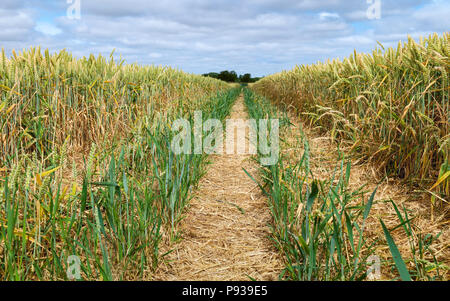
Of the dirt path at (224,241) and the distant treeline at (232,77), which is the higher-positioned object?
the distant treeline at (232,77)

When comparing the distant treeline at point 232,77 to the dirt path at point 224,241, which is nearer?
the dirt path at point 224,241

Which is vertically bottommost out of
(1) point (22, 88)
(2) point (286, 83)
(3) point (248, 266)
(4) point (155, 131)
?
(3) point (248, 266)

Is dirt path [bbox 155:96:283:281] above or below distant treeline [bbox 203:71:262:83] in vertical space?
below

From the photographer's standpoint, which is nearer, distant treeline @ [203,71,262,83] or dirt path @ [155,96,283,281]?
dirt path @ [155,96,283,281]

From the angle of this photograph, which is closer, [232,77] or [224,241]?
[224,241]

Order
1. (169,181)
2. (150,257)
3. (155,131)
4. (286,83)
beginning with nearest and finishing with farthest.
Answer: (150,257), (169,181), (155,131), (286,83)

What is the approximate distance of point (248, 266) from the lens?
59.7 inches

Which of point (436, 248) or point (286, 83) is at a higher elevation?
point (286, 83)

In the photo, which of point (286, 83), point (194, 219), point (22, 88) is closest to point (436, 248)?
point (194, 219)

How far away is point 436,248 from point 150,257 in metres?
1.38

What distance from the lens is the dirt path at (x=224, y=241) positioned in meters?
1.48

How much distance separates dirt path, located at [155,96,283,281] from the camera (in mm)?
1480

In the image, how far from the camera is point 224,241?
5.83 feet
